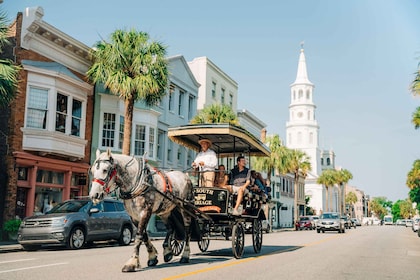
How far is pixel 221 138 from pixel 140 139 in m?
18.3

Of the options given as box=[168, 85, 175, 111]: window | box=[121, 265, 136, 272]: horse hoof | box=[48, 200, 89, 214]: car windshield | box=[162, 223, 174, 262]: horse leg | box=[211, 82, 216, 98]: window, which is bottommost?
box=[121, 265, 136, 272]: horse hoof

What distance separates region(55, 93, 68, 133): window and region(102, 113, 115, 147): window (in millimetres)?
3885

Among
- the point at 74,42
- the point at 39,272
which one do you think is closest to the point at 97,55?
the point at 74,42

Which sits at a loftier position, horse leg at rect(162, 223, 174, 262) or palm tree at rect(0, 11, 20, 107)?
palm tree at rect(0, 11, 20, 107)

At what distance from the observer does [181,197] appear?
10547mm

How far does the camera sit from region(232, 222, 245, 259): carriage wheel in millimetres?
11412

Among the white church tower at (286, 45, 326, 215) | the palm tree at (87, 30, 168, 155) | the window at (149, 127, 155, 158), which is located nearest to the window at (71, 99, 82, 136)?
the palm tree at (87, 30, 168, 155)

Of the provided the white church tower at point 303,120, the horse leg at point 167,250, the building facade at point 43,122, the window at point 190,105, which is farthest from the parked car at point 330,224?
the white church tower at point 303,120

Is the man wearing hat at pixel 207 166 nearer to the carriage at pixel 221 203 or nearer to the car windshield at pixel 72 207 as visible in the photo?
the carriage at pixel 221 203

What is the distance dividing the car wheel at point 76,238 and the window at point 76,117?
33.1 feet

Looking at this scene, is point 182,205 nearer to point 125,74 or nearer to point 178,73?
point 125,74

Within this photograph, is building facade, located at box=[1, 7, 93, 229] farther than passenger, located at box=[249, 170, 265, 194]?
Yes

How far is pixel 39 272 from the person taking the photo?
8.98 meters

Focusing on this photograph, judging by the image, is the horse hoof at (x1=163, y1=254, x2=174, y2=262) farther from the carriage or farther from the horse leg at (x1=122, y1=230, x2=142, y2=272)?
the horse leg at (x1=122, y1=230, x2=142, y2=272)
